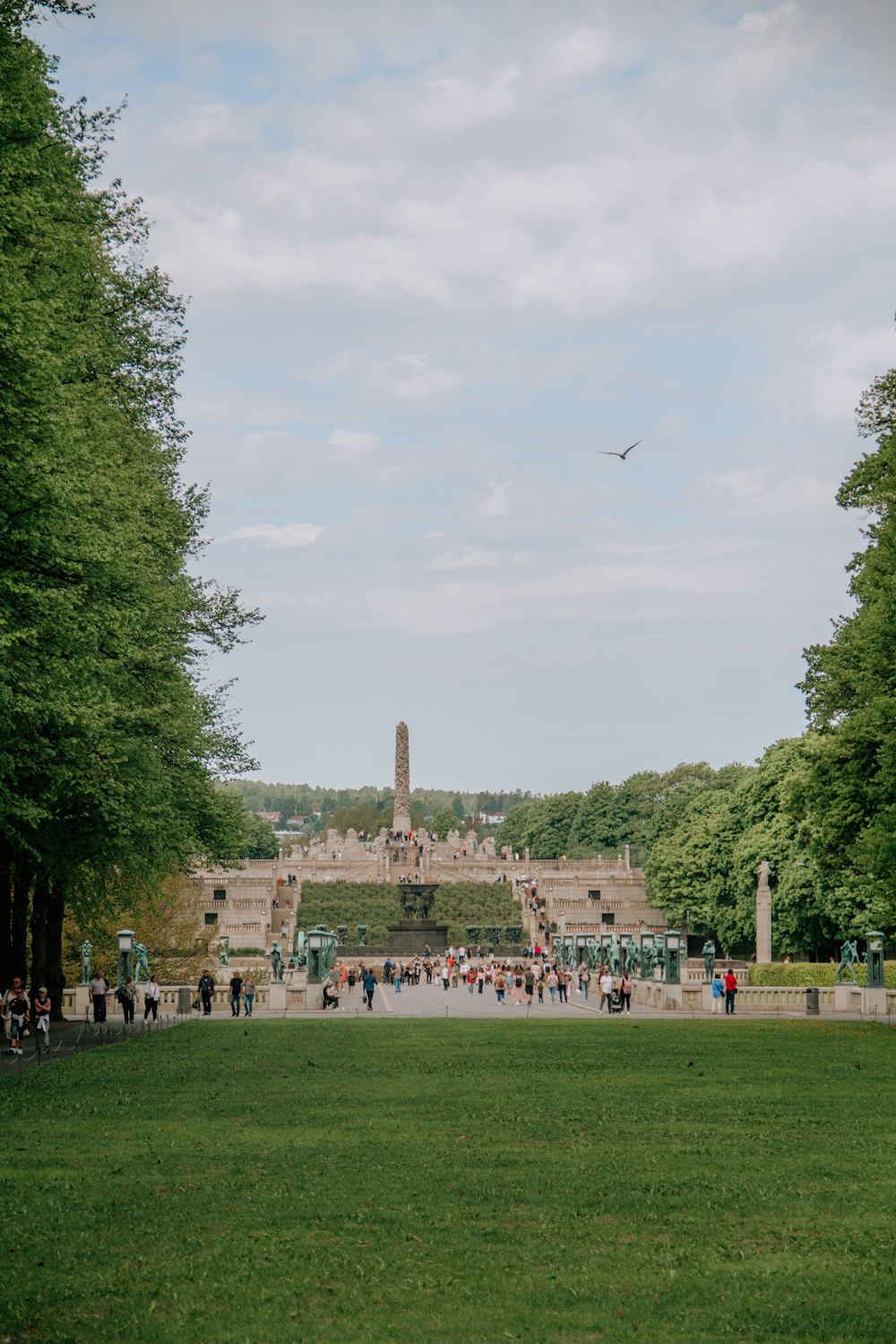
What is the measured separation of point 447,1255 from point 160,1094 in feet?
37.0

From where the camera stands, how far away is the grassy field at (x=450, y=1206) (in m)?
10.6

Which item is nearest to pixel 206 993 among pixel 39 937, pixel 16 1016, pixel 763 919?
pixel 39 937

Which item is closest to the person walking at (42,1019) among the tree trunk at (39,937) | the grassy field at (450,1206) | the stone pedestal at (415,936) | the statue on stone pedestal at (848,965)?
the grassy field at (450,1206)

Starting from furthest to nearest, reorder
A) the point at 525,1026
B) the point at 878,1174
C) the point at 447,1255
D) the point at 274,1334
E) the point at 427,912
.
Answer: the point at 427,912 < the point at 525,1026 < the point at 878,1174 < the point at 447,1255 < the point at 274,1334

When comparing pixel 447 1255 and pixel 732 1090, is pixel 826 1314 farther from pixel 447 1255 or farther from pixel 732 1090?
pixel 732 1090

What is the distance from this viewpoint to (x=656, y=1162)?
16.3 m

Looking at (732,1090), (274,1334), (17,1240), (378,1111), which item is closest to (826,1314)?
(274,1334)

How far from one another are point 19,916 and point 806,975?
3131cm

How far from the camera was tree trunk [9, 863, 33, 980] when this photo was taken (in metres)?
35.8

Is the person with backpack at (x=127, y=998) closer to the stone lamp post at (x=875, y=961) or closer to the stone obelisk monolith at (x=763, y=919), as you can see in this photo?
the stone lamp post at (x=875, y=961)

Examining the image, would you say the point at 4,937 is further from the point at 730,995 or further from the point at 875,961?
the point at 875,961

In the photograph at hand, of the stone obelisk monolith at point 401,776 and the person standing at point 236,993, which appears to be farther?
the stone obelisk monolith at point 401,776

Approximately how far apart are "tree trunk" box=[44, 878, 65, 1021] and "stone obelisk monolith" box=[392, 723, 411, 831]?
116 metres

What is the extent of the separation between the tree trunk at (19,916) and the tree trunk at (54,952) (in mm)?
676
